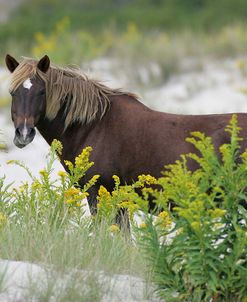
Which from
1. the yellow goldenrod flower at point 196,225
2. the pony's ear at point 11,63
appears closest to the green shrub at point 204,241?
the yellow goldenrod flower at point 196,225

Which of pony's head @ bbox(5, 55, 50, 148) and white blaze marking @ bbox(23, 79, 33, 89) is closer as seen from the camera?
pony's head @ bbox(5, 55, 50, 148)

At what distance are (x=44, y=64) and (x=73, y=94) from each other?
0.31 m

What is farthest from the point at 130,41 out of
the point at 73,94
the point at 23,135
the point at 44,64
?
the point at 23,135

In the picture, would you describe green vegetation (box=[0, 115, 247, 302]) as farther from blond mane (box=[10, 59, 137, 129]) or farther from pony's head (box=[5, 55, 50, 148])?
blond mane (box=[10, 59, 137, 129])

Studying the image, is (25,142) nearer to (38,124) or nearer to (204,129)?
(38,124)

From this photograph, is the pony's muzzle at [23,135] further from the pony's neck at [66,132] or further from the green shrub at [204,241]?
the green shrub at [204,241]

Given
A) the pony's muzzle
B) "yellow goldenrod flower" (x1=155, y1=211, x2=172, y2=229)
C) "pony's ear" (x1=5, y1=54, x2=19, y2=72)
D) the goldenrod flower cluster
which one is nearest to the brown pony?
"pony's ear" (x1=5, y1=54, x2=19, y2=72)

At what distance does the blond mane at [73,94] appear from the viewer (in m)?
6.69

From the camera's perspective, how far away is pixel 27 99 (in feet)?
21.3

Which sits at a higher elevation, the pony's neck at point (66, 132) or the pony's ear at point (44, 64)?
the pony's ear at point (44, 64)

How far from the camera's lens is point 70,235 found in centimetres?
534

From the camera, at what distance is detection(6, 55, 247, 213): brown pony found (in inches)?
259

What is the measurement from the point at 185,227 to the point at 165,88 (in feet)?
29.8

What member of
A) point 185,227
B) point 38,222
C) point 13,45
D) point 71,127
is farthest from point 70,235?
point 13,45
